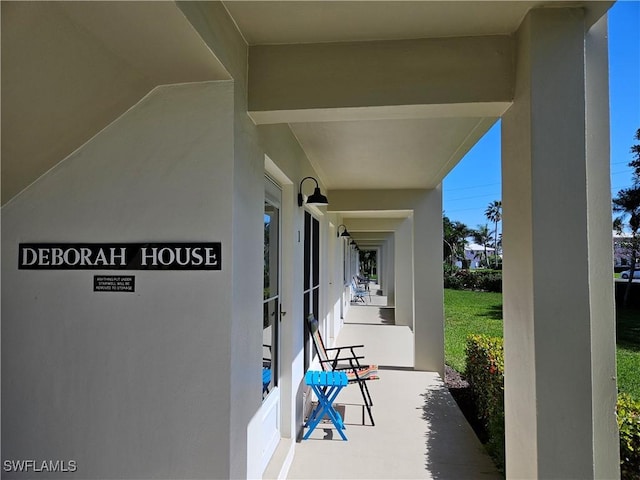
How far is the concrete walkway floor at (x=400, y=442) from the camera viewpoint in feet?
9.59

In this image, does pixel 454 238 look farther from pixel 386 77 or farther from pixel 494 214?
pixel 386 77

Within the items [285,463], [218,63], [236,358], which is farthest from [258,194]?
[285,463]

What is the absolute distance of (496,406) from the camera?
3.07 m

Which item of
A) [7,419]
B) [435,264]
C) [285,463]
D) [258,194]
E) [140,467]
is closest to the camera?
[140,467]

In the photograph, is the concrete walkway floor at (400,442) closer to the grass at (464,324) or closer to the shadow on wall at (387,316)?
the grass at (464,324)

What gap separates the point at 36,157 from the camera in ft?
5.58

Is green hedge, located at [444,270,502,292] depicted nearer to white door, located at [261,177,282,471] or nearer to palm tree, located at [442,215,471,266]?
palm tree, located at [442,215,471,266]

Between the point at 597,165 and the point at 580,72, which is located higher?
the point at 580,72

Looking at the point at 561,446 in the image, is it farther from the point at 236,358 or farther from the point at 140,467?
the point at 140,467

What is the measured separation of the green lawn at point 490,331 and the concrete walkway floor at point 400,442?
5.97 ft

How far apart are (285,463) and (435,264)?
3724 mm

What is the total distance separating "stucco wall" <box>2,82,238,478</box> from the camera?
1650mm

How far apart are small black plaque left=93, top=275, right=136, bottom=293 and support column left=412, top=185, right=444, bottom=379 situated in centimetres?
462

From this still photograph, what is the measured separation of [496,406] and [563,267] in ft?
6.51
